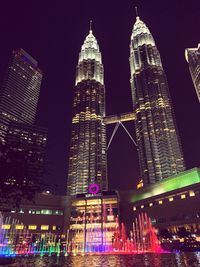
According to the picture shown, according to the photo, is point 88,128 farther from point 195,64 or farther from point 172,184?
point 195,64

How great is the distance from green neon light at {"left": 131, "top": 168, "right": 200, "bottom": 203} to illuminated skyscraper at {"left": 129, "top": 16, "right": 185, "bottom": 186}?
31086mm

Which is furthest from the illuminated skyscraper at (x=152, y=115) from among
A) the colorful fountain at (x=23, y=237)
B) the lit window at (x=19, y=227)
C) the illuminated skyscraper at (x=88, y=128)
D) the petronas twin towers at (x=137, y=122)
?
the lit window at (x=19, y=227)

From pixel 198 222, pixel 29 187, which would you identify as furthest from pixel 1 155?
pixel 198 222

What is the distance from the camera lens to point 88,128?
6181 inches

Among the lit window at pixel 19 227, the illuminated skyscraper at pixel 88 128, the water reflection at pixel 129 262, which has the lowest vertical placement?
the water reflection at pixel 129 262

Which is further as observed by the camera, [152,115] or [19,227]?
[152,115]

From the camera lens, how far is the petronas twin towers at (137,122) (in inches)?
5246

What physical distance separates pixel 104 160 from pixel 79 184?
86.7 ft

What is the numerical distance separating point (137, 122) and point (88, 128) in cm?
3547

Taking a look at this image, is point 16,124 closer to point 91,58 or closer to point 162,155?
point 91,58

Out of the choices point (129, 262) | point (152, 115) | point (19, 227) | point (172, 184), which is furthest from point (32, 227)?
point (152, 115)

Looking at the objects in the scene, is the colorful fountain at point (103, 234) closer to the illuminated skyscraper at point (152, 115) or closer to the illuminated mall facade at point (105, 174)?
the illuminated mall facade at point (105, 174)

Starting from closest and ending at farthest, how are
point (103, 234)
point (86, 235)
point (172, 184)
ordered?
point (172, 184)
point (103, 234)
point (86, 235)

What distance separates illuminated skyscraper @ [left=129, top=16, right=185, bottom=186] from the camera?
426 feet
